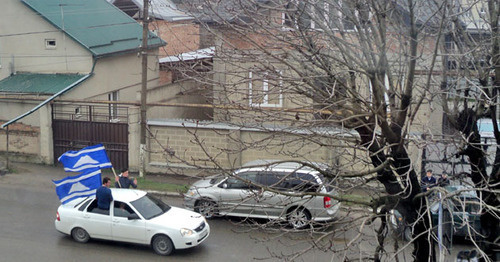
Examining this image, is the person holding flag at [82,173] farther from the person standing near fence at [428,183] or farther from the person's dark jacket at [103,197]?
the person standing near fence at [428,183]

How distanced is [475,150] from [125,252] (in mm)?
8860

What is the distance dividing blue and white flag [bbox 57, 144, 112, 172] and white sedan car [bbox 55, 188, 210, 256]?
109cm

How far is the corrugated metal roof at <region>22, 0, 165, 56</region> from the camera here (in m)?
23.1

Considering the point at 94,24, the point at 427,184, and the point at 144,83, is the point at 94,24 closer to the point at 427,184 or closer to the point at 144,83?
the point at 144,83

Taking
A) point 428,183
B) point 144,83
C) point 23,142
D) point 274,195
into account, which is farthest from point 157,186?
point 274,195

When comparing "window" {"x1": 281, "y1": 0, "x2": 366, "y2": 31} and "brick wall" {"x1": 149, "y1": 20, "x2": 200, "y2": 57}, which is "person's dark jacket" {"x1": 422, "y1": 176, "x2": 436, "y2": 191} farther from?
"brick wall" {"x1": 149, "y1": 20, "x2": 200, "y2": 57}

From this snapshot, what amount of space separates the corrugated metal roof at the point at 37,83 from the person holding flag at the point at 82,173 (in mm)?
7399

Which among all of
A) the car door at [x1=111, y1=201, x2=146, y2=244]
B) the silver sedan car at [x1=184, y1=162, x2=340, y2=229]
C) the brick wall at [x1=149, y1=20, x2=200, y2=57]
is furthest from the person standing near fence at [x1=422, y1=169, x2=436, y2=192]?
the car door at [x1=111, y1=201, x2=146, y2=244]

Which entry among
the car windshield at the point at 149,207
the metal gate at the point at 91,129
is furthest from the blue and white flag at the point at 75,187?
the metal gate at the point at 91,129

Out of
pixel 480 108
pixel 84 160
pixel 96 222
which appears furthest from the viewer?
pixel 84 160

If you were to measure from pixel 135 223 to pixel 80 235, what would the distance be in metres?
1.58

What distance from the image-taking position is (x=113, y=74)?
2414cm

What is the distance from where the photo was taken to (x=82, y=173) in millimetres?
14477

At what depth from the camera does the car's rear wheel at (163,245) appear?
508 inches
